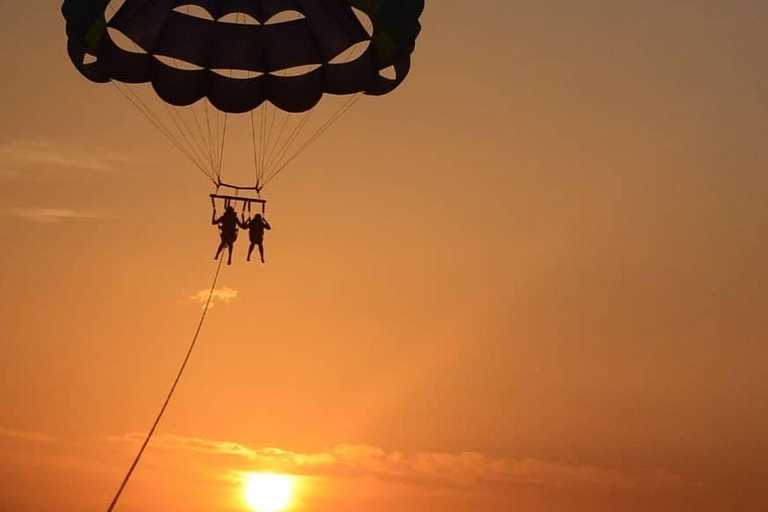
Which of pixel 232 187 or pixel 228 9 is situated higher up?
pixel 228 9

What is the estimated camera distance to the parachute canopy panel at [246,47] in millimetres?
49906

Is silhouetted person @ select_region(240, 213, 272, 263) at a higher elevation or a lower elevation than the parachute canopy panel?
lower

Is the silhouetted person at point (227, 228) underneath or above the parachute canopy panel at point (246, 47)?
underneath

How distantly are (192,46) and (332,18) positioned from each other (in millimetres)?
3890

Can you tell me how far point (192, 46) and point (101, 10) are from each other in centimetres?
279

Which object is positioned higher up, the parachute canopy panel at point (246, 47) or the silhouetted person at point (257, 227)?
the parachute canopy panel at point (246, 47)

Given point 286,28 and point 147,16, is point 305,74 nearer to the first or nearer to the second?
point 286,28

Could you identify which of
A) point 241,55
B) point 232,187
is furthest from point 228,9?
point 232,187

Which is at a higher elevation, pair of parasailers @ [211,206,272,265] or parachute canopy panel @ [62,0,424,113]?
→ parachute canopy panel @ [62,0,424,113]

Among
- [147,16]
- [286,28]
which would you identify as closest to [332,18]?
[286,28]

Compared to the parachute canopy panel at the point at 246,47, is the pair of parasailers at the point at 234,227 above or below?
below

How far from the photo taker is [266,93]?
51625 mm

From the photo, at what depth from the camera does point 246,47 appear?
51188 mm

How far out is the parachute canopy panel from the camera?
49.9 meters
